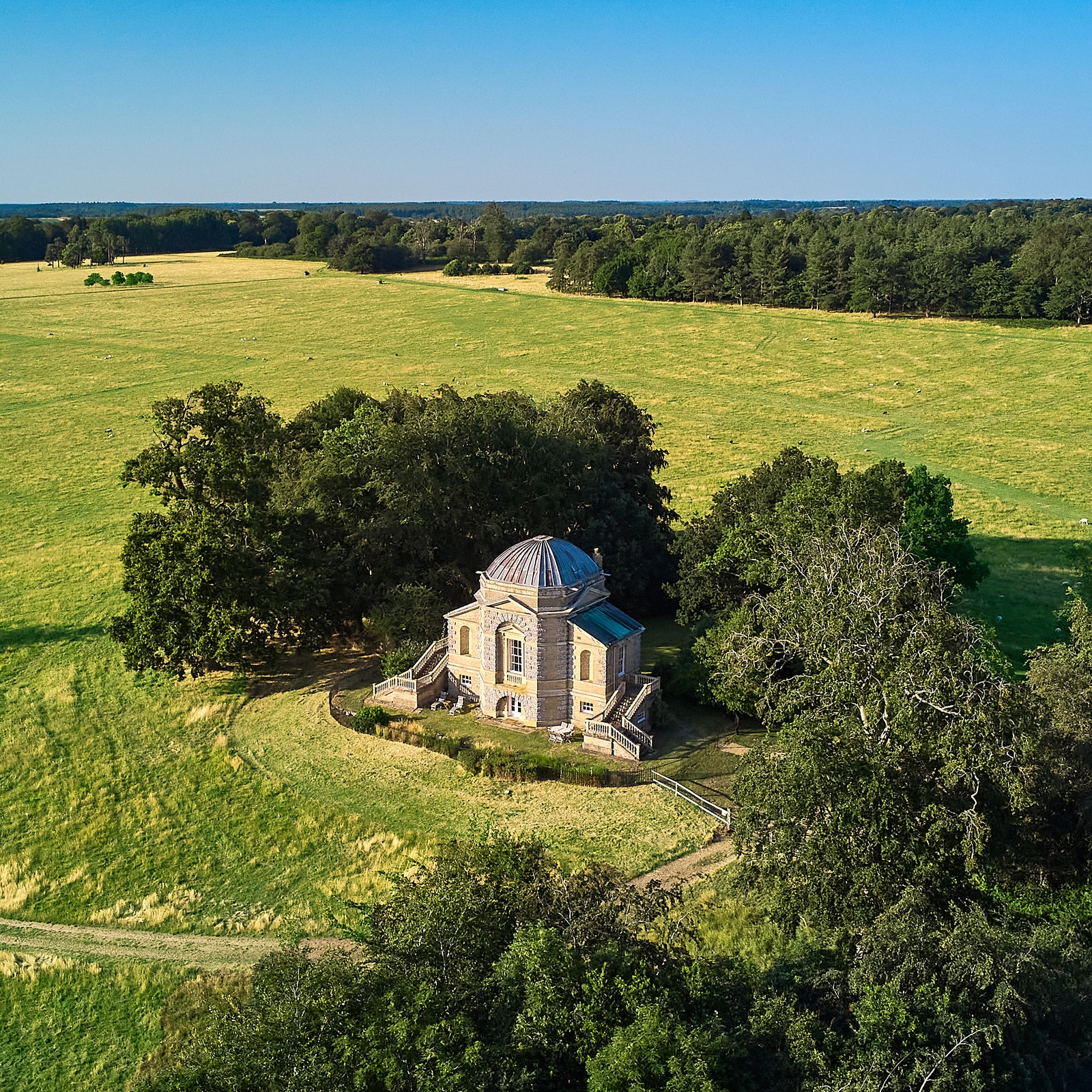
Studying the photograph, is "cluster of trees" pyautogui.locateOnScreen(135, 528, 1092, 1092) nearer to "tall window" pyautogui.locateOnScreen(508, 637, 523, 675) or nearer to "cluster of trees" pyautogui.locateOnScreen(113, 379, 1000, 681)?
"tall window" pyautogui.locateOnScreen(508, 637, 523, 675)

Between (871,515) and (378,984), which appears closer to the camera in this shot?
(378,984)

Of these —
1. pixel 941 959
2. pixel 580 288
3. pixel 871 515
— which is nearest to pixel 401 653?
pixel 871 515

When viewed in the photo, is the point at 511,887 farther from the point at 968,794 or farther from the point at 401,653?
the point at 401,653

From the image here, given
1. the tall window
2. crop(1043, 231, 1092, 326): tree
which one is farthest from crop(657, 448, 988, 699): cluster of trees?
crop(1043, 231, 1092, 326): tree

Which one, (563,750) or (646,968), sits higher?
(646,968)

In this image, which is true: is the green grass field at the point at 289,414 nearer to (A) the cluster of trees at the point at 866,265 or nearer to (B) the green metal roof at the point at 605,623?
(B) the green metal roof at the point at 605,623
